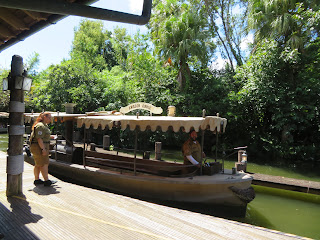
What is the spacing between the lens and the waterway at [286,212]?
653 cm

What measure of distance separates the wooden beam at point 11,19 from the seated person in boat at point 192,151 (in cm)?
483

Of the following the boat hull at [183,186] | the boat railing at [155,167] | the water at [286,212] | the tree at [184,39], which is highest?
the tree at [184,39]

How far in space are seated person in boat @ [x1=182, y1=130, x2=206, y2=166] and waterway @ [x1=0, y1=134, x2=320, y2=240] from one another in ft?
6.21

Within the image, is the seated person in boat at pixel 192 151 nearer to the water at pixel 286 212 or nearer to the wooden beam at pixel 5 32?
the water at pixel 286 212

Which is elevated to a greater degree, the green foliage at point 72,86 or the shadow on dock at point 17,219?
the green foliage at point 72,86

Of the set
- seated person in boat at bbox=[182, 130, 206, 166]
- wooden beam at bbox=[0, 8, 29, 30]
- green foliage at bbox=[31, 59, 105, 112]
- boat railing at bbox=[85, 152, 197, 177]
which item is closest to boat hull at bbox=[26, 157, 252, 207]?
boat railing at bbox=[85, 152, 197, 177]

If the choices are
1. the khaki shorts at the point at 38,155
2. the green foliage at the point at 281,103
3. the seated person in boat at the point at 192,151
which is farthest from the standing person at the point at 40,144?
the green foliage at the point at 281,103

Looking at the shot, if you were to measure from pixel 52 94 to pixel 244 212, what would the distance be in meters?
18.0

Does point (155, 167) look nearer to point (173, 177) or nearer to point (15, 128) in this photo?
point (173, 177)

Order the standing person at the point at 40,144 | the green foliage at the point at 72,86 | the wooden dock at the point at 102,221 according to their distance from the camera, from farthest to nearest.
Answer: the green foliage at the point at 72,86 → the standing person at the point at 40,144 → the wooden dock at the point at 102,221

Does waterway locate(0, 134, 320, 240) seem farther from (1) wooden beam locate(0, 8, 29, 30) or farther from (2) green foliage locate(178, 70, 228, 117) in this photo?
(2) green foliage locate(178, 70, 228, 117)

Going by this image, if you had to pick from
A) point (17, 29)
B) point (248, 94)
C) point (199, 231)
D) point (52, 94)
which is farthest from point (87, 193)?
point (52, 94)

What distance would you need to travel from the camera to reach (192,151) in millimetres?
7324

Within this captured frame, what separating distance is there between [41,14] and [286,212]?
7977 millimetres
